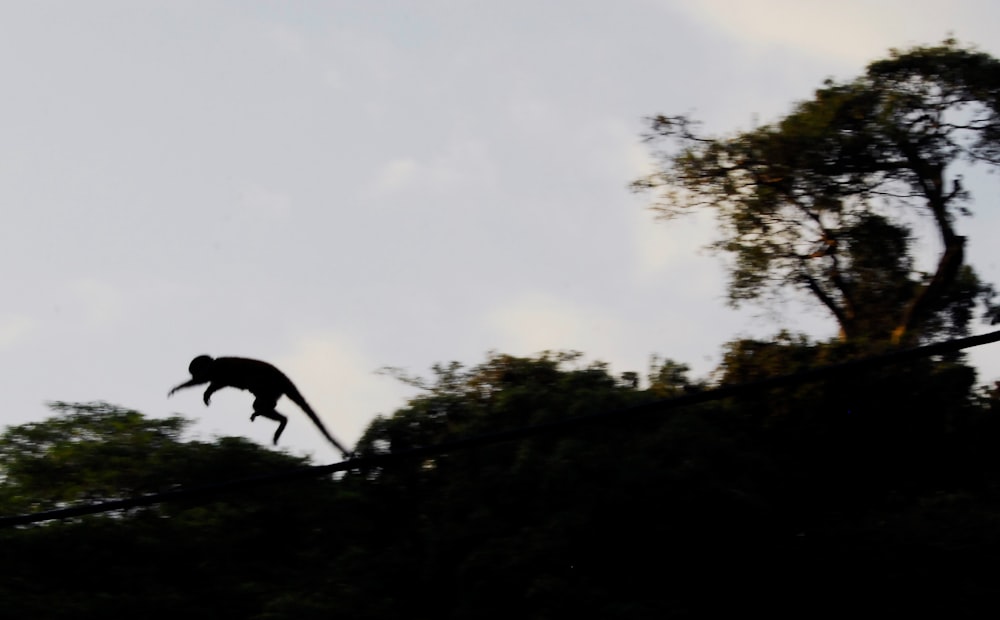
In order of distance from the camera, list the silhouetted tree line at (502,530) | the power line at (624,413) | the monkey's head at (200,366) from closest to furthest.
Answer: the power line at (624,413)
the monkey's head at (200,366)
the silhouetted tree line at (502,530)

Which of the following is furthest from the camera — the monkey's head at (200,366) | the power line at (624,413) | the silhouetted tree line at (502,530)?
the silhouetted tree line at (502,530)

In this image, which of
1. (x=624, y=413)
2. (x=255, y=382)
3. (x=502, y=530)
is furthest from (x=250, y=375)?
(x=624, y=413)

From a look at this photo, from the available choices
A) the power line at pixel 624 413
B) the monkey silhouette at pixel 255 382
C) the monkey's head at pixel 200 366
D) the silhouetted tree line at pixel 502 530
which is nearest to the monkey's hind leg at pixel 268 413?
the monkey silhouette at pixel 255 382

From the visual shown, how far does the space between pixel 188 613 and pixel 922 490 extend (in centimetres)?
822

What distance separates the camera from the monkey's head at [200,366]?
328 inches

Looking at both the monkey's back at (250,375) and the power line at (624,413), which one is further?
the monkey's back at (250,375)

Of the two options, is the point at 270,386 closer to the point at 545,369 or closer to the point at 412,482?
the point at 412,482

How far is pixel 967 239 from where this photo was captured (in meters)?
17.8

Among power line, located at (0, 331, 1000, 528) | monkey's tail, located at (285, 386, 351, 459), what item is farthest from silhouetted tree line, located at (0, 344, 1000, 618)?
power line, located at (0, 331, 1000, 528)

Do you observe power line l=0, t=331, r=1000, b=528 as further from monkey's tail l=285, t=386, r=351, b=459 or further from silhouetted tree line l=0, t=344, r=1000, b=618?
silhouetted tree line l=0, t=344, r=1000, b=618

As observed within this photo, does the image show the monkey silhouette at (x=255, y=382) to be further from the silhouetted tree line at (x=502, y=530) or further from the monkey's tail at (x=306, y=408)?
the silhouetted tree line at (x=502, y=530)

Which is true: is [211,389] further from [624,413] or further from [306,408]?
[624,413]

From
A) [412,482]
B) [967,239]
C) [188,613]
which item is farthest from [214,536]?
[967,239]

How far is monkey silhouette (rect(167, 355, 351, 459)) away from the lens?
27.6 feet
